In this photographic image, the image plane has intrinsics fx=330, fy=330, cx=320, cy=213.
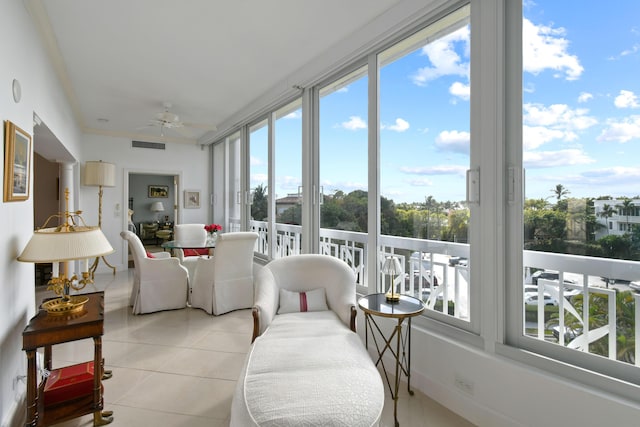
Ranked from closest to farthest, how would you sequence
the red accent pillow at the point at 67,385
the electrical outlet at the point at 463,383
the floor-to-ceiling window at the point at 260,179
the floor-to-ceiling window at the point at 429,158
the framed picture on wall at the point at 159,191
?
1. the red accent pillow at the point at 67,385
2. the electrical outlet at the point at 463,383
3. the floor-to-ceiling window at the point at 429,158
4. the floor-to-ceiling window at the point at 260,179
5. the framed picture on wall at the point at 159,191

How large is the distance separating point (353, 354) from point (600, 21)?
7.27ft

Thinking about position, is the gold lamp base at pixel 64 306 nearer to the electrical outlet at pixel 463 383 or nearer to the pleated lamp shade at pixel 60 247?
the pleated lamp shade at pixel 60 247

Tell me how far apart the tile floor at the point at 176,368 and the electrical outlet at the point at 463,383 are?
181mm

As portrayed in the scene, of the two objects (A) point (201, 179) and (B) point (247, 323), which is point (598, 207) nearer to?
(B) point (247, 323)

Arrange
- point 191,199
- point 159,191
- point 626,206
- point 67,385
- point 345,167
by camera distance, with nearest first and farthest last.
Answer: point 626,206
point 67,385
point 345,167
point 191,199
point 159,191

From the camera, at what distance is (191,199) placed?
7355 millimetres

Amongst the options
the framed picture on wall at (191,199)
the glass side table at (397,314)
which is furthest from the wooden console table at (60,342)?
the framed picture on wall at (191,199)

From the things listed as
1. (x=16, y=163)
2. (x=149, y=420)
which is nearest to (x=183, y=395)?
(x=149, y=420)

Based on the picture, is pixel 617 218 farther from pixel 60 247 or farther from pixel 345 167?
pixel 60 247

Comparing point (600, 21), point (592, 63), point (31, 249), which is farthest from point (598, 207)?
point (31, 249)

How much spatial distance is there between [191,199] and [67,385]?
568 centimetres

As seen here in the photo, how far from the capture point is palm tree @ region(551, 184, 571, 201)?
185 centimetres

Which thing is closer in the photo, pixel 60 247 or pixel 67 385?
pixel 60 247

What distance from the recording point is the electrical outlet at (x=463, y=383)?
2061 millimetres
